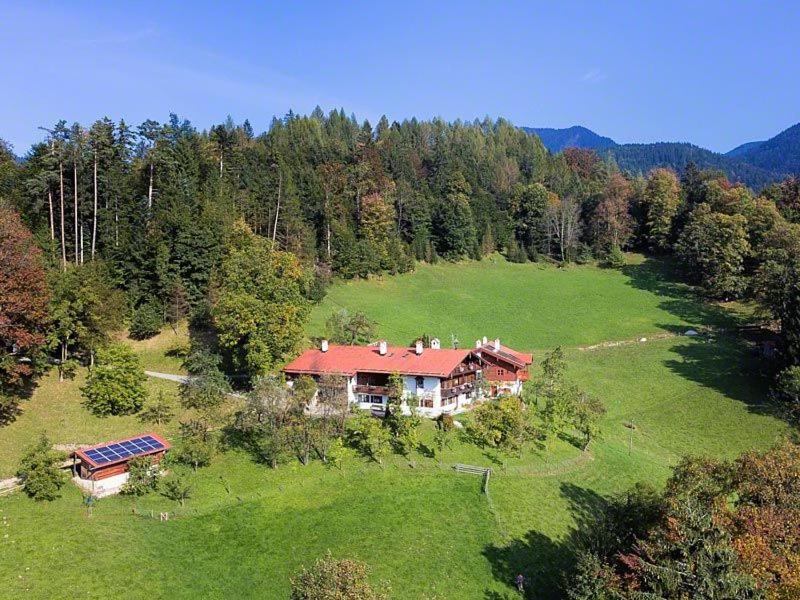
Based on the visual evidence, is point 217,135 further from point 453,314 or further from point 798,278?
point 798,278

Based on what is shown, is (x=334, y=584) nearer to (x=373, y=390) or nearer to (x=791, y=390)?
(x=373, y=390)

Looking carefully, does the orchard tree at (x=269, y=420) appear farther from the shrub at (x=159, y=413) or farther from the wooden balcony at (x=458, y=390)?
the wooden balcony at (x=458, y=390)

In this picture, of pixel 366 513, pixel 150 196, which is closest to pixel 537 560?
pixel 366 513

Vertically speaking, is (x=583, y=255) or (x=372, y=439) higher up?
(x=583, y=255)

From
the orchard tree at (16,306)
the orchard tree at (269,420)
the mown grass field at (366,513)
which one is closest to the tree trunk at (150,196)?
the mown grass field at (366,513)

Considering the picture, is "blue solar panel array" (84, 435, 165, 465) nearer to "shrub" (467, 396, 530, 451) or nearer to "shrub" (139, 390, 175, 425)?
"shrub" (139, 390, 175, 425)

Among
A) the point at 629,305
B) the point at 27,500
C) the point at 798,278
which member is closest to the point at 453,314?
the point at 629,305
